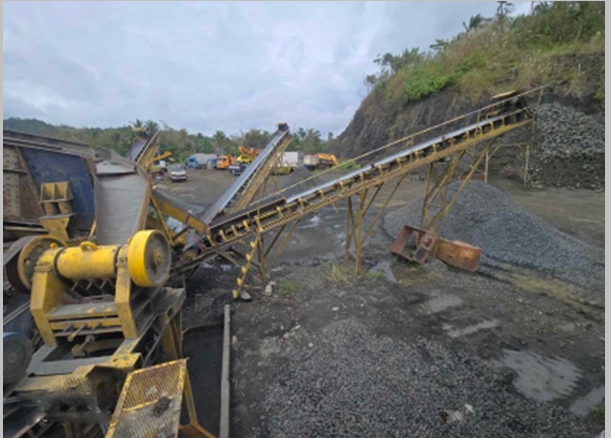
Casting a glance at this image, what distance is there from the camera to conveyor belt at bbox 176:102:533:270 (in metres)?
6.20

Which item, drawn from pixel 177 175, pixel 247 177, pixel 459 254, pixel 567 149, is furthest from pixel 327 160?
pixel 459 254

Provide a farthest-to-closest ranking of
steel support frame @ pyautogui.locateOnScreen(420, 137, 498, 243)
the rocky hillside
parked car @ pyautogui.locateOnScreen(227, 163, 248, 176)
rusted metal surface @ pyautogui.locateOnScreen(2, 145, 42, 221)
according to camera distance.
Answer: parked car @ pyautogui.locateOnScreen(227, 163, 248, 176) → the rocky hillside → steel support frame @ pyautogui.locateOnScreen(420, 137, 498, 243) → rusted metal surface @ pyautogui.locateOnScreen(2, 145, 42, 221)

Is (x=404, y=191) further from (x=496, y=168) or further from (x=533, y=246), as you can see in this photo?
(x=533, y=246)

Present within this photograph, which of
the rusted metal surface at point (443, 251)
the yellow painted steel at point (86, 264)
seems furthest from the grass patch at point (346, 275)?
the yellow painted steel at point (86, 264)

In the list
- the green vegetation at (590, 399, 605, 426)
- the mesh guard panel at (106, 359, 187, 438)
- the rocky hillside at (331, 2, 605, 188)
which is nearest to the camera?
the mesh guard panel at (106, 359, 187, 438)

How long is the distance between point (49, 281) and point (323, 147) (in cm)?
5236

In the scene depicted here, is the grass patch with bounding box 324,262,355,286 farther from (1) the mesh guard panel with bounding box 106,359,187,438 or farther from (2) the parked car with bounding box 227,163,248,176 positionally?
(2) the parked car with bounding box 227,163,248,176

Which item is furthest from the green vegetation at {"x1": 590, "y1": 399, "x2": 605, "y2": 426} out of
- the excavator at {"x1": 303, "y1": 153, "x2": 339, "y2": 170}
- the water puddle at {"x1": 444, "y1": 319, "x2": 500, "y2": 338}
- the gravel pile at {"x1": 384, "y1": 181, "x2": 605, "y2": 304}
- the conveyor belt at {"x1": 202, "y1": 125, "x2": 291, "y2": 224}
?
the excavator at {"x1": 303, "y1": 153, "x2": 339, "y2": 170}

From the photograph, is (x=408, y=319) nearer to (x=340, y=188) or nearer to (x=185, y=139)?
(x=340, y=188)

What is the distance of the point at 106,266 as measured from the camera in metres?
2.93

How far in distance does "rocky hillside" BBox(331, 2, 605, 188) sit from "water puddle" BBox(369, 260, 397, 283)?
13024mm

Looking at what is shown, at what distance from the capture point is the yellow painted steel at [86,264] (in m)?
2.92

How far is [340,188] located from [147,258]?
4.44 m

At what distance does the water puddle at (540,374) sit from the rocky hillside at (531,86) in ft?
48.1
